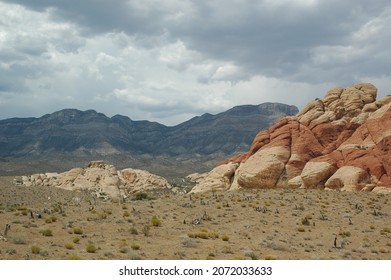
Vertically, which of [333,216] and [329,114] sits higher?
[329,114]

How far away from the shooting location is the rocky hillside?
51375 millimetres

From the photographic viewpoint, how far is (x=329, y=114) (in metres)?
67.6

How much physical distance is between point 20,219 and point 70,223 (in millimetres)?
3870

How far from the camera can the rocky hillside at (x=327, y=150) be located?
2023 inches

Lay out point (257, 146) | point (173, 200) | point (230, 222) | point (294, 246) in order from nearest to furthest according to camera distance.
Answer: point (294, 246) → point (230, 222) → point (173, 200) → point (257, 146)

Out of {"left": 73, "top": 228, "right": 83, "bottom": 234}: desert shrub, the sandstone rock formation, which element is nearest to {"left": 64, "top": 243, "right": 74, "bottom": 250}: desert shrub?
{"left": 73, "top": 228, "right": 83, "bottom": 234}: desert shrub

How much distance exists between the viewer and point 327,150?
60.9 meters

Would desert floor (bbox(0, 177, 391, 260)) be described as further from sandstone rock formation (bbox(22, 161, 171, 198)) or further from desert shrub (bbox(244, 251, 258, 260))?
sandstone rock formation (bbox(22, 161, 171, 198))

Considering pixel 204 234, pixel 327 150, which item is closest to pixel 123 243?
pixel 204 234

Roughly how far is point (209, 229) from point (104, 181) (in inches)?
2904

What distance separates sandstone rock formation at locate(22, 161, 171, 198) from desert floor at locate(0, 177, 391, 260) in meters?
57.7

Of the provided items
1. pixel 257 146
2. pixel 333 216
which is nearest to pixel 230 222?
pixel 333 216

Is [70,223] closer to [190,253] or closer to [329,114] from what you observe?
[190,253]

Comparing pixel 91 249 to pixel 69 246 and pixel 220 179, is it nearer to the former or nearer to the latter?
pixel 69 246
